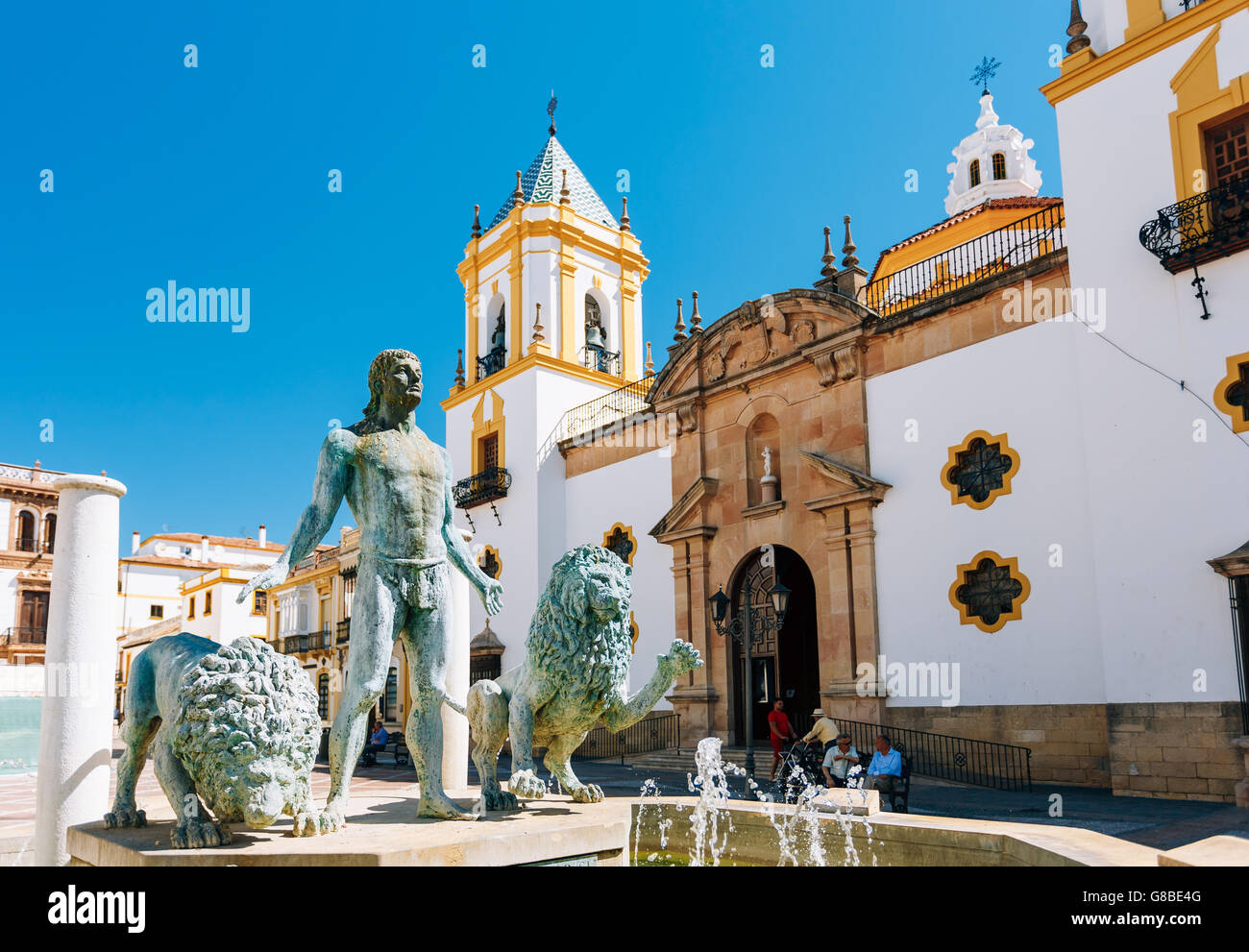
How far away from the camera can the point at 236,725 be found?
3.24 metres

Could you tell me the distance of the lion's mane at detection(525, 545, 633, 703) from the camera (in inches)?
169

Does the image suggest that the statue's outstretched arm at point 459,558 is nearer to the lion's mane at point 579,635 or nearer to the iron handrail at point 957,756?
the lion's mane at point 579,635

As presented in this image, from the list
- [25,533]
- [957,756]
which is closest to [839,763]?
[957,756]

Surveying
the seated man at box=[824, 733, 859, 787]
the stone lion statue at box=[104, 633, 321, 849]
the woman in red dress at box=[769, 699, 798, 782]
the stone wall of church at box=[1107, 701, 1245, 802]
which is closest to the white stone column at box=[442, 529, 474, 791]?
the stone lion statue at box=[104, 633, 321, 849]

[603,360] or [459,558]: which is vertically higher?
[603,360]

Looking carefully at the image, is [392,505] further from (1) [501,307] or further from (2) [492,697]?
(1) [501,307]

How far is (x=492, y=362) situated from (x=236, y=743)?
20892 mm

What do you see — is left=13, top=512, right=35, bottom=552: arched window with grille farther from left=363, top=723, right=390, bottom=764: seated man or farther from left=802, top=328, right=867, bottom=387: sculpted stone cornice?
left=802, top=328, right=867, bottom=387: sculpted stone cornice

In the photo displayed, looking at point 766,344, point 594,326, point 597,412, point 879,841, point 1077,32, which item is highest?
point 594,326

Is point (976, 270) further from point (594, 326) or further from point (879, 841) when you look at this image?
point (879, 841)

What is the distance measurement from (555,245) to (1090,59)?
13.5 m

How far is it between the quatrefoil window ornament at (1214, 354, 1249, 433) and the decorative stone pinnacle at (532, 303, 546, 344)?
1438cm

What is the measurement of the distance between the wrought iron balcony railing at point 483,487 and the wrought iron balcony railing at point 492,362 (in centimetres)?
271

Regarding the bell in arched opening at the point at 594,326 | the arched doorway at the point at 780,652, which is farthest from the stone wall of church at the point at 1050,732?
the bell in arched opening at the point at 594,326
